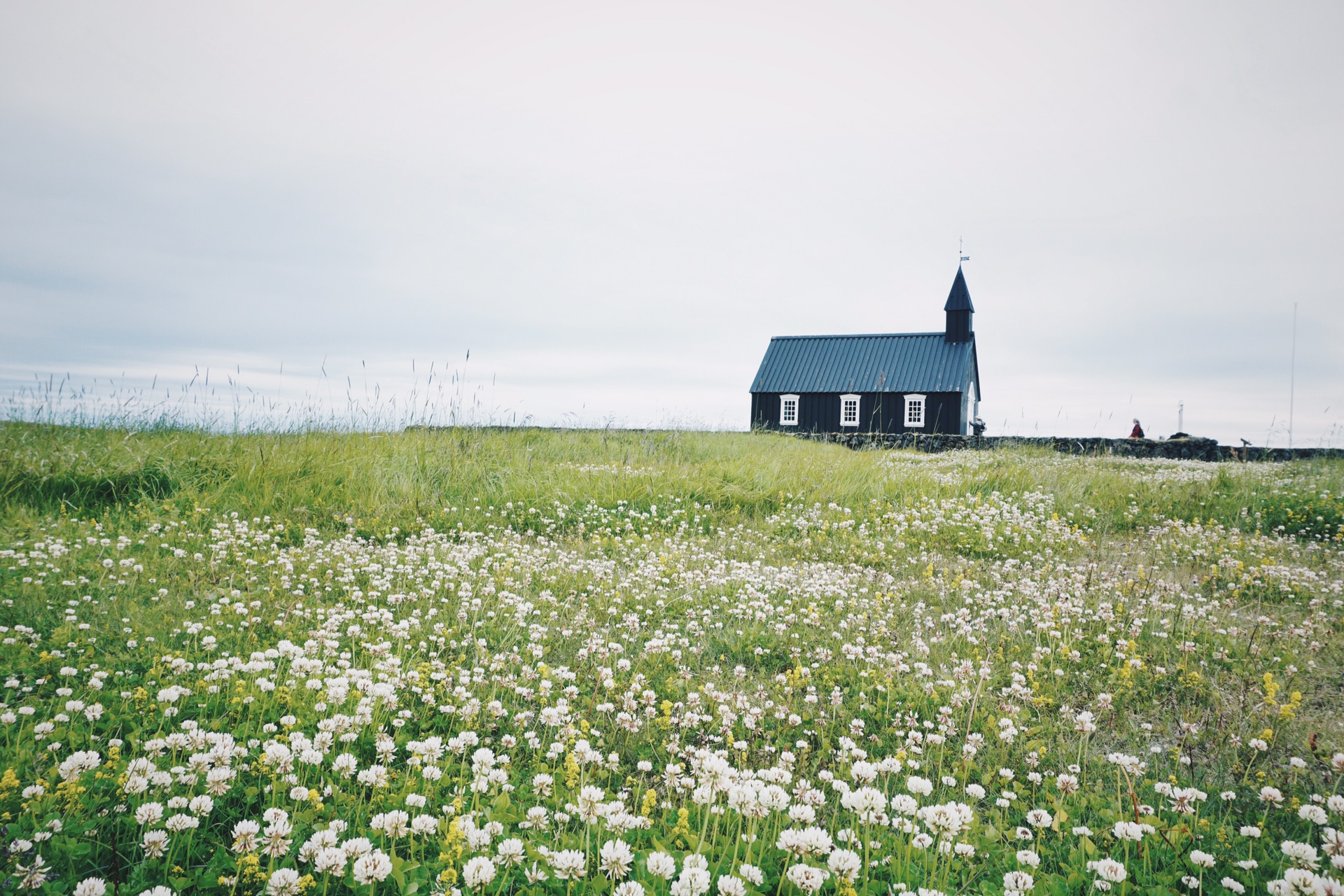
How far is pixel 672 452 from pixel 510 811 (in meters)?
12.9

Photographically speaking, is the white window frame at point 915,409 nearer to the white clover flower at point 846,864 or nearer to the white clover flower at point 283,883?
the white clover flower at point 846,864

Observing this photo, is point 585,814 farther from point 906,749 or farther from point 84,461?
point 84,461

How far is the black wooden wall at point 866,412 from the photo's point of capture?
35062 millimetres

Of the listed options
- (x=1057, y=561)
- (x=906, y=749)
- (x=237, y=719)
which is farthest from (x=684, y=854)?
(x=1057, y=561)

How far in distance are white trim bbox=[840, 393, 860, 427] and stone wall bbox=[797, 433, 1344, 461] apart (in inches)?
339

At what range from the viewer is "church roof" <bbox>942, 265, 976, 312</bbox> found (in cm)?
3650

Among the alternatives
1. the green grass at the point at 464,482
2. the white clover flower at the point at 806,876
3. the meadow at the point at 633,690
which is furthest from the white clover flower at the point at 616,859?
the green grass at the point at 464,482

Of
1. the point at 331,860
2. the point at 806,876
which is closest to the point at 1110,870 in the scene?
the point at 806,876

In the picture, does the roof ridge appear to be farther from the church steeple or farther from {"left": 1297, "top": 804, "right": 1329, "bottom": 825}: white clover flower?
{"left": 1297, "top": 804, "right": 1329, "bottom": 825}: white clover flower

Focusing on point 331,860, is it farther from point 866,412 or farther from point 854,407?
point 866,412

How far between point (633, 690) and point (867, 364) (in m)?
35.6

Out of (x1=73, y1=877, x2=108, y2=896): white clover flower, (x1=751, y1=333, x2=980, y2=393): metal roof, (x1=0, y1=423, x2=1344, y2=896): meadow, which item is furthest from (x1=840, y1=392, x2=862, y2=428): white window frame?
(x1=73, y1=877, x2=108, y2=896): white clover flower

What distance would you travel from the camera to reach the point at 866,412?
3675 centimetres

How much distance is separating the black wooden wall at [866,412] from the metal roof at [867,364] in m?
0.48
